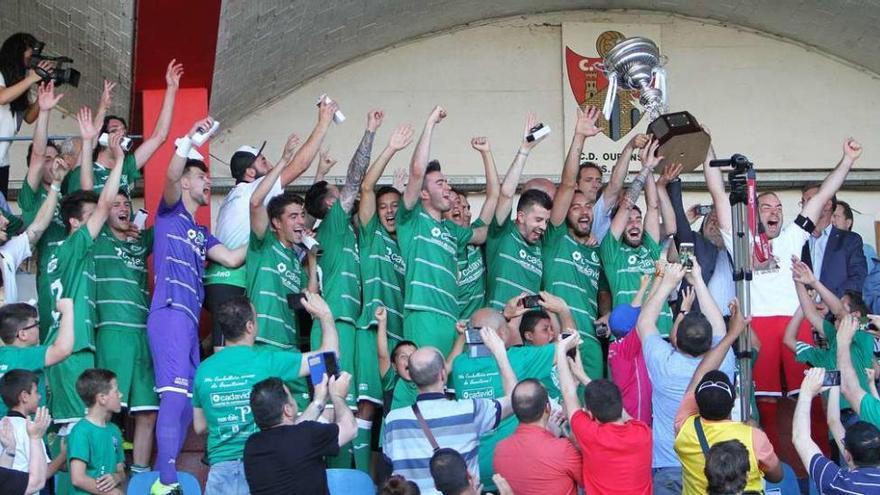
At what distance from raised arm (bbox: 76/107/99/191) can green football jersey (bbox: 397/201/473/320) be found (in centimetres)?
209

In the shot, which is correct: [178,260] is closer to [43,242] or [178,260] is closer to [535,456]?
[43,242]

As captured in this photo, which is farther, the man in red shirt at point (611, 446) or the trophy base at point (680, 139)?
the trophy base at point (680, 139)

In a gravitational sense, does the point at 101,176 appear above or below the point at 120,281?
above

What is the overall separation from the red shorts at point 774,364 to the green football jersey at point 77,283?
4.56 meters

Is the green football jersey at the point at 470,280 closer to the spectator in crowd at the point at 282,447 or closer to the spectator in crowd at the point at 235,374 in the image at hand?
the spectator in crowd at the point at 235,374

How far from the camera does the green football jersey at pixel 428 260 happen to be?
974 cm

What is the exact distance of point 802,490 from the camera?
29.9ft

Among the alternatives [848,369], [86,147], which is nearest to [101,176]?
[86,147]

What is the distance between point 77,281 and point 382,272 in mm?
2047

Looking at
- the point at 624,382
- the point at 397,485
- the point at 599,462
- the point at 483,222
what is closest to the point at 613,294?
the point at 483,222

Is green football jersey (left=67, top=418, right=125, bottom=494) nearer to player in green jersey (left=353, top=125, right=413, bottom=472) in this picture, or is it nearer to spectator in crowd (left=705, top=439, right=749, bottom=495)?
player in green jersey (left=353, top=125, right=413, bottom=472)

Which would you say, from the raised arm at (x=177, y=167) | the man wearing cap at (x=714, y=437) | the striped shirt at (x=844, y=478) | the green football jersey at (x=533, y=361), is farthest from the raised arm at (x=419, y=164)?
the striped shirt at (x=844, y=478)

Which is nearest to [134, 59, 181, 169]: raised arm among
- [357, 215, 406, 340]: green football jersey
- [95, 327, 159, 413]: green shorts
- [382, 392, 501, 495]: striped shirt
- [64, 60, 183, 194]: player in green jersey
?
[64, 60, 183, 194]: player in green jersey

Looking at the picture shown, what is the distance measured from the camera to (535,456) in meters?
7.31
